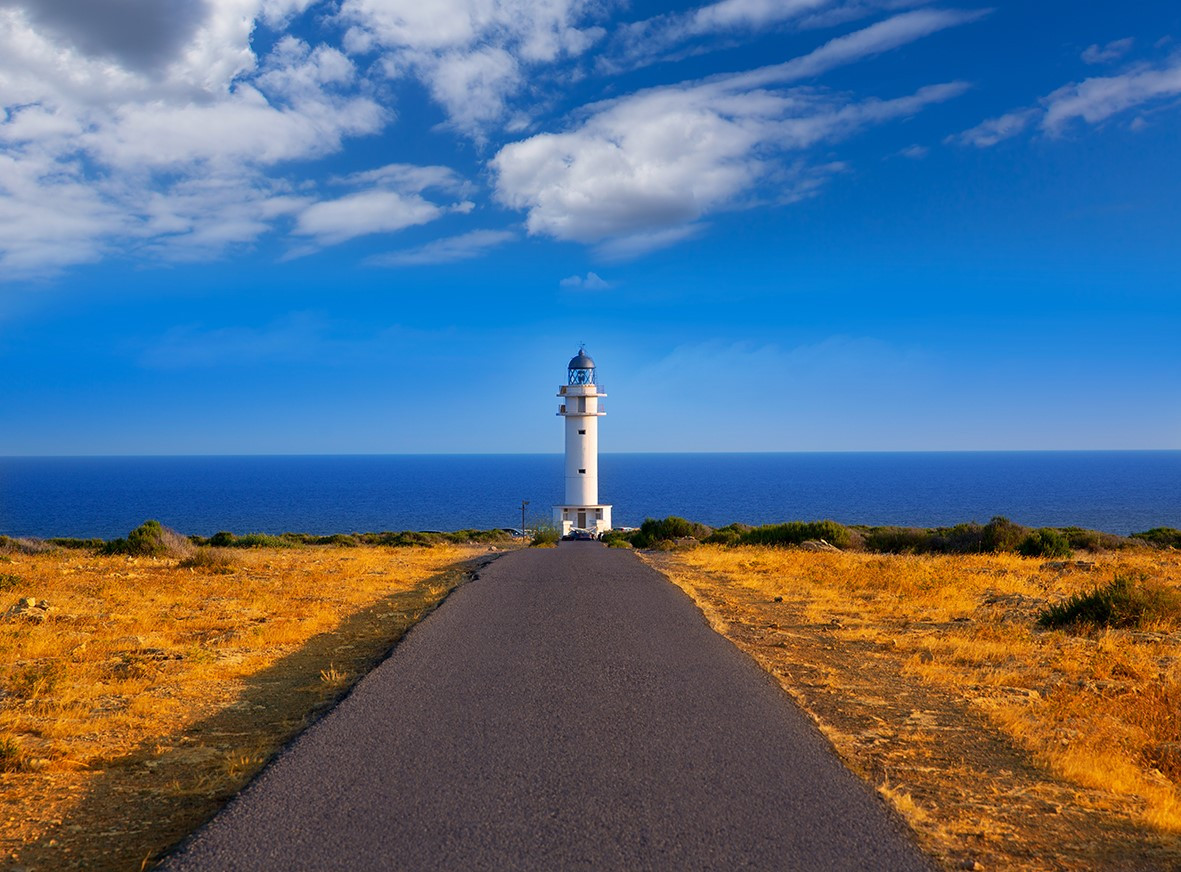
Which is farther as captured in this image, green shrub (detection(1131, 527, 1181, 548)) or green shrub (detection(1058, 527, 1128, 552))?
green shrub (detection(1131, 527, 1181, 548))

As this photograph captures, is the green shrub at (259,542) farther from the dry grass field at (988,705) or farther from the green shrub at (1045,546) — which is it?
the green shrub at (1045,546)

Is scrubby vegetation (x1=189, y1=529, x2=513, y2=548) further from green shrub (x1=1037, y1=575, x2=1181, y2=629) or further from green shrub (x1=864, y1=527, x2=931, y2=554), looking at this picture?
green shrub (x1=1037, y1=575, x2=1181, y2=629)

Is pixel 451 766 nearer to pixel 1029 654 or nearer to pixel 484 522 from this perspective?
pixel 1029 654

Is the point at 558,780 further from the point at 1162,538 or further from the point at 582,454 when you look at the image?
the point at 582,454

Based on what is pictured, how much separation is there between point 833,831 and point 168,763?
6121 millimetres

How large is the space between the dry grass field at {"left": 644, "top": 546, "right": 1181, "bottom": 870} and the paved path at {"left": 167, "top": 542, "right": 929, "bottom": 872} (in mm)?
718

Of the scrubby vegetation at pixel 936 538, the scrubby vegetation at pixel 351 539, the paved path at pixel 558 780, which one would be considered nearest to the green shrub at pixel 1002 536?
the scrubby vegetation at pixel 936 538

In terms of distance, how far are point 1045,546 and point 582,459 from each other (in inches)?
1210

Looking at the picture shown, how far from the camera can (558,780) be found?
6273 millimetres

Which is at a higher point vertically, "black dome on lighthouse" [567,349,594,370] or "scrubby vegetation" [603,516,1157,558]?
"black dome on lighthouse" [567,349,594,370]

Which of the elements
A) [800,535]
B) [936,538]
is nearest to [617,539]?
[800,535]

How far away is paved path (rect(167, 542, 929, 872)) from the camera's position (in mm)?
5121

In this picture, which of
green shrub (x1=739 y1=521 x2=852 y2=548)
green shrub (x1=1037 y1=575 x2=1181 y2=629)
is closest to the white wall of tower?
green shrub (x1=739 y1=521 x2=852 y2=548)

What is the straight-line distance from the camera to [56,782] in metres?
7.13
